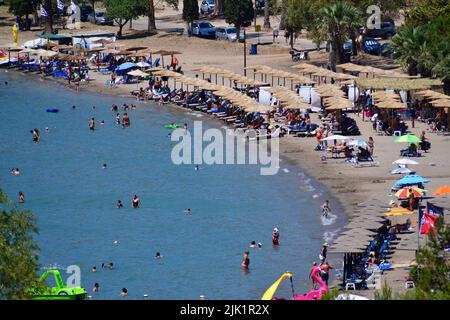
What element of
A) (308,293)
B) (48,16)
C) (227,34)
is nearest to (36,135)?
(227,34)

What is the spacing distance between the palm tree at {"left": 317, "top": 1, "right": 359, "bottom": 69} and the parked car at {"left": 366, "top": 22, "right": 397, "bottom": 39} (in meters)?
11.5

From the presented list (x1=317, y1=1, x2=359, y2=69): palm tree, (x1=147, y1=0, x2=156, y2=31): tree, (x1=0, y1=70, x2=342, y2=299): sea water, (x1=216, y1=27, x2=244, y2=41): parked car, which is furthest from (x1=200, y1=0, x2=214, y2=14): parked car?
(x1=0, y1=70, x2=342, y2=299): sea water

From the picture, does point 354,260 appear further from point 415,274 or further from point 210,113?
point 210,113

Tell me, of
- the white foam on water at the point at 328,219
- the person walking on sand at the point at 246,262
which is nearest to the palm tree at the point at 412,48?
the white foam on water at the point at 328,219

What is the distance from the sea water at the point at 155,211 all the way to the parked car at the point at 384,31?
21.9 m

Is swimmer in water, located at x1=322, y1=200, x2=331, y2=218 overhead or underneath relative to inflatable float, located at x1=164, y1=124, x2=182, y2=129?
overhead

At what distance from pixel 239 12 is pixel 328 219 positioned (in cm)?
4875

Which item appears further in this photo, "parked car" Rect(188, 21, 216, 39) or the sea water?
"parked car" Rect(188, 21, 216, 39)

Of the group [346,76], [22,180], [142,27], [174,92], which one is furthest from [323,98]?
[142,27]

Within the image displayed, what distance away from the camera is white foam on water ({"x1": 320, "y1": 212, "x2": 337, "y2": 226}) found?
5319 cm

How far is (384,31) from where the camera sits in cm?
9919

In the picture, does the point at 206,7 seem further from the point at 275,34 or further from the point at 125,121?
the point at 125,121

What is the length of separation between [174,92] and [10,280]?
57.6 metres

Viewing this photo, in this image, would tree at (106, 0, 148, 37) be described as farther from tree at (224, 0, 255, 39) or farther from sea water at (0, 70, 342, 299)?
sea water at (0, 70, 342, 299)
